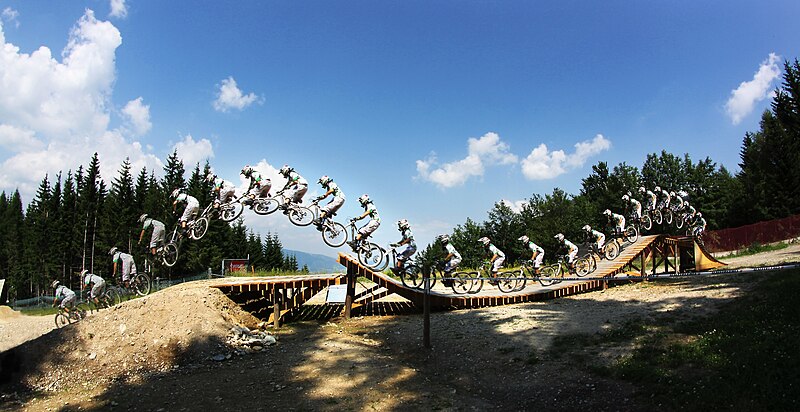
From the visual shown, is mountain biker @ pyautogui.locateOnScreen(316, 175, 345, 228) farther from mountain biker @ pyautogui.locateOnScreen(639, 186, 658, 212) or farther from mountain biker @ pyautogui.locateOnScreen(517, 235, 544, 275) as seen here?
mountain biker @ pyautogui.locateOnScreen(639, 186, 658, 212)

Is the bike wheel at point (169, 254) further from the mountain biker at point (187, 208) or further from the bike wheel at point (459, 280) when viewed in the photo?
the bike wheel at point (459, 280)

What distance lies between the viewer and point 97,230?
5441 centimetres

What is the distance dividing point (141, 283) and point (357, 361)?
1200cm

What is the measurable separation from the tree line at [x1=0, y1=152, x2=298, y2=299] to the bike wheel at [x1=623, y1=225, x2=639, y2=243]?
42426mm

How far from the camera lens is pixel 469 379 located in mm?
10008

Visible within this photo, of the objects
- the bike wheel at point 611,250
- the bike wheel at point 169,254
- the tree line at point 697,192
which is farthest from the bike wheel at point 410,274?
the tree line at point 697,192

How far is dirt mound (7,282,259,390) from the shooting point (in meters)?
11.9

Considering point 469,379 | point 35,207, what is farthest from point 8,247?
point 469,379

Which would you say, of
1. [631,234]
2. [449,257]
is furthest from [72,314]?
[631,234]

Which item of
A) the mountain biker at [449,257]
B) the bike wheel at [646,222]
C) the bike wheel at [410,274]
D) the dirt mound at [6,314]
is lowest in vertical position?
the dirt mound at [6,314]

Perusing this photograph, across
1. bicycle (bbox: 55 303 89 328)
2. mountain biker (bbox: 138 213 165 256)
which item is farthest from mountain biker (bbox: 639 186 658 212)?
bicycle (bbox: 55 303 89 328)

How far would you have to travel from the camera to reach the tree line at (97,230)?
171 feet

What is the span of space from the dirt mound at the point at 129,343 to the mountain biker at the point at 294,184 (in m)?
4.48

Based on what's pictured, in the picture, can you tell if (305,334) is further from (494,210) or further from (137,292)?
(494,210)
